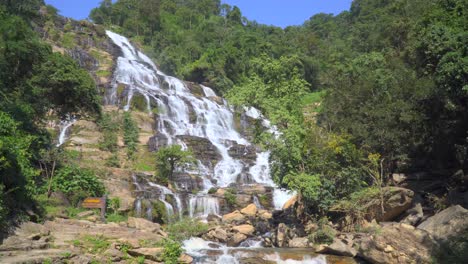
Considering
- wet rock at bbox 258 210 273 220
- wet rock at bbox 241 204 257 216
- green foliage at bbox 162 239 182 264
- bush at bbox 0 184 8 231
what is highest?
bush at bbox 0 184 8 231

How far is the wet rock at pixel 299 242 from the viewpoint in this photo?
17.0m

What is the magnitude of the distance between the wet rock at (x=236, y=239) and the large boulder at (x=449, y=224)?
775 centimetres

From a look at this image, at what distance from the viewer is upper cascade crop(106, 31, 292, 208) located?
31.3m

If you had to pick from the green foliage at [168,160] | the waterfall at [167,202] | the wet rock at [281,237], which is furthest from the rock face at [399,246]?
the green foliage at [168,160]

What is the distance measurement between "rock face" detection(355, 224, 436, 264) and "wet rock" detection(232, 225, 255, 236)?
6.79 metres

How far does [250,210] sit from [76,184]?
9895 millimetres

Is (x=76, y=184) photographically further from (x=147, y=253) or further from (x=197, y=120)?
(x=197, y=120)

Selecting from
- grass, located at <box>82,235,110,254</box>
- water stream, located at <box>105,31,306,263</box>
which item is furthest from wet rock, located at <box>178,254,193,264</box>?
grass, located at <box>82,235,110,254</box>

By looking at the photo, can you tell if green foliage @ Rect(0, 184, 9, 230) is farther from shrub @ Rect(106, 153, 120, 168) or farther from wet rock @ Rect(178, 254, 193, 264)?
shrub @ Rect(106, 153, 120, 168)

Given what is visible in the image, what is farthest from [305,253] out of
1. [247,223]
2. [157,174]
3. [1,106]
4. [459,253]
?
[157,174]

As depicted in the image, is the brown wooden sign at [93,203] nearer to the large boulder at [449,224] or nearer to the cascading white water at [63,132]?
the large boulder at [449,224]

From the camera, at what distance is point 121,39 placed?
61.8m

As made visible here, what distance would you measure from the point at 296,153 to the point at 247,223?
5.04 m

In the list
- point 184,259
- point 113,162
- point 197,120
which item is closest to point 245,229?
point 184,259
